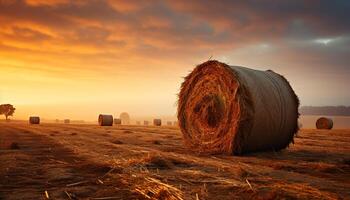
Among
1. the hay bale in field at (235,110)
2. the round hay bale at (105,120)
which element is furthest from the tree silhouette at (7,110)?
the hay bale in field at (235,110)

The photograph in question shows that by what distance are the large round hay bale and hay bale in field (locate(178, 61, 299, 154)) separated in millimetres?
21905

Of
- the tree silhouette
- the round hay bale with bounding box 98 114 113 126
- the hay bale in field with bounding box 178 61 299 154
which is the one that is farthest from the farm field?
the tree silhouette

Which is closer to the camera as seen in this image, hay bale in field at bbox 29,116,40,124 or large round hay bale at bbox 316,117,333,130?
large round hay bale at bbox 316,117,333,130

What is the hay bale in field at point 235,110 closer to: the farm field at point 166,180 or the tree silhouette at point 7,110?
the farm field at point 166,180

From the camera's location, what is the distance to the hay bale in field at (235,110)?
1070 centimetres

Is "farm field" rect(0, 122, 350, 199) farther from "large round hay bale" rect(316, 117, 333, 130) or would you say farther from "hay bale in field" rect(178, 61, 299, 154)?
"large round hay bale" rect(316, 117, 333, 130)

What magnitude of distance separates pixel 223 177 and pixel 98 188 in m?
2.08

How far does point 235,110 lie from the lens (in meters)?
10.9

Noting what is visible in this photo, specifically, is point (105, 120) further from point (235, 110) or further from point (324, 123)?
point (235, 110)

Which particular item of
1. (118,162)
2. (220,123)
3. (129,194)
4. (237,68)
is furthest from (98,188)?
(237,68)

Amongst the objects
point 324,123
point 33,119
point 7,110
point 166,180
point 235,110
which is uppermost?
point 7,110

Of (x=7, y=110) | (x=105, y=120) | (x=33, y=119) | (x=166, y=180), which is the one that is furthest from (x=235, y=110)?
(x=7, y=110)

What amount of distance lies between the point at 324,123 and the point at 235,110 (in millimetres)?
24915

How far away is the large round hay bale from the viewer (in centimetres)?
3281
